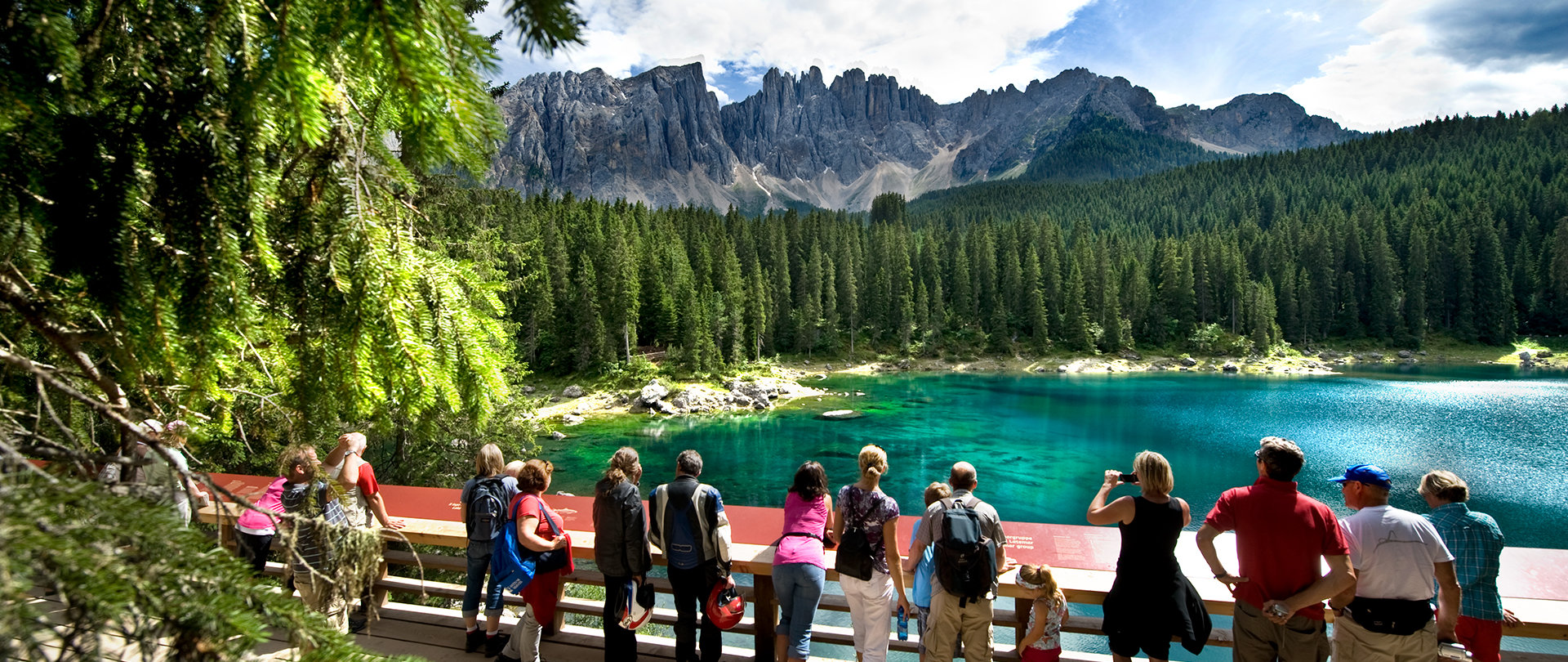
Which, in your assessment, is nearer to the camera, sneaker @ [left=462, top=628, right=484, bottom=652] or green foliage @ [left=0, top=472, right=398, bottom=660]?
green foliage @ [left=0, top=472, right=398, bottom=660]

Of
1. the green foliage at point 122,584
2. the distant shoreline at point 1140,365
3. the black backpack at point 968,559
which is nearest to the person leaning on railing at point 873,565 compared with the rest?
the black backpack at point 968,559

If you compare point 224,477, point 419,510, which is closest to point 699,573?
point 419,510

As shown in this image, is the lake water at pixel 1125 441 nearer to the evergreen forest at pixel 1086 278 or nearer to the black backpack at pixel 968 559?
the black backpack at pixel 968 559

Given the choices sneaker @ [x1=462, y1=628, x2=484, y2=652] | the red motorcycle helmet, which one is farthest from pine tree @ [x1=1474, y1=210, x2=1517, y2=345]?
sneaker @ [x1=462, y1=628, x2=484, y2=652]

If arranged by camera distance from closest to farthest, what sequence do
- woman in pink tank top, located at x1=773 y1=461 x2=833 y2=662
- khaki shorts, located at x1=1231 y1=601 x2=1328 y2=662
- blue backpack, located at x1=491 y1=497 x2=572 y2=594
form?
khaki shorts, located at x1=1231 y1=601 x2=1328 y2=662, woman in pink tank top, located at x1=773 y1=461 x2=833 y2=662, blue backpack, located at x1=491 y1=497 x2=572 y2=594

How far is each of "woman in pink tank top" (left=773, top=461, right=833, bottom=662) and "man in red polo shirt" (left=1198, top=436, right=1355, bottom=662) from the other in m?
2.45

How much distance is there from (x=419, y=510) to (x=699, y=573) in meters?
→ 3.02

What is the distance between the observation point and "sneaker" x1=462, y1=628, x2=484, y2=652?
4.91m

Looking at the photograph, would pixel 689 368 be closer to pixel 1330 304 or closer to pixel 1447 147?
pixel 1330 304

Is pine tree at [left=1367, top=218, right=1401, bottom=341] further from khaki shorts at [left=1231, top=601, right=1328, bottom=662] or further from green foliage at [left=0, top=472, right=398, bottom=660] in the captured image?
green foliage at [left=0, top=472, right=398, bottom=660]

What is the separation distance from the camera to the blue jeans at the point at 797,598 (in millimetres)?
4484

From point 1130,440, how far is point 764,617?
31.0 metres

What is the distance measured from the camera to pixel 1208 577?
4.41 m

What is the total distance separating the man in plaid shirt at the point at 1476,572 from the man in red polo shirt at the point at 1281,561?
846mm
